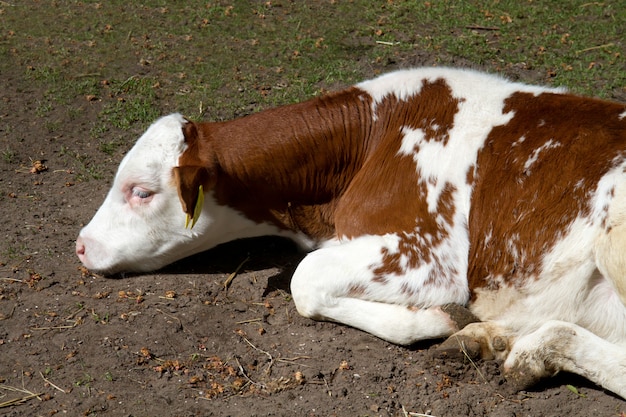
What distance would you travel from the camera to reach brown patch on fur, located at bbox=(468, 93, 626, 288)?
5125 mm

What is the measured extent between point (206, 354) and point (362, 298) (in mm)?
1023

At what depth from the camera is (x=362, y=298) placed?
543cm

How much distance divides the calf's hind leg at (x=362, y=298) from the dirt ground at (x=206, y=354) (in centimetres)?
12

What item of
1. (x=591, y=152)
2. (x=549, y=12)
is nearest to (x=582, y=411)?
(x=591, y=152)

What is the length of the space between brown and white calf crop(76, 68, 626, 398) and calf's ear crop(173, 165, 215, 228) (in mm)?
13

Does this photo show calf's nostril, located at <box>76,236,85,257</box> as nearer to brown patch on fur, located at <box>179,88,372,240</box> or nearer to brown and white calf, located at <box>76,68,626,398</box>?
brown and white calf, located at <box>76,68,626,398</box>

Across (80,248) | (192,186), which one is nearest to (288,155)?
(192,186)

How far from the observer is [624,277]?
4777 mm

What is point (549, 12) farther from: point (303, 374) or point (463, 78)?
point (303, 374)

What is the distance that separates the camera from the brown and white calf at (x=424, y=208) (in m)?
5.06

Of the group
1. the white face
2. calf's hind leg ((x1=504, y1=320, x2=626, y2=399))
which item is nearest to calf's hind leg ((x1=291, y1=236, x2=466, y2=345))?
calf's hind leg ((x1=504, y1=320, x2=626, y2=399))

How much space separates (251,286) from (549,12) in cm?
585

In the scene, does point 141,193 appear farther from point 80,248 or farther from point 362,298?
point 362,298

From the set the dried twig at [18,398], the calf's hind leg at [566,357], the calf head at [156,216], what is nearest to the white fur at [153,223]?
the calf head at [156,216]
